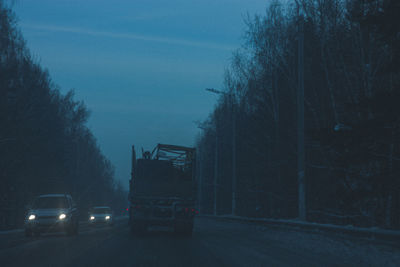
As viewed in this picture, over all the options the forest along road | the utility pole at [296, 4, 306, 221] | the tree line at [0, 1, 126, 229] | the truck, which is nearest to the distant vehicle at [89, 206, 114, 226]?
the tree line at [0, 1, 126, 229]

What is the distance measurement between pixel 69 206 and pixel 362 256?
15835 millimetres

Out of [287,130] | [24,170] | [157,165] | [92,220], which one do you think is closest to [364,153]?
[157,165]

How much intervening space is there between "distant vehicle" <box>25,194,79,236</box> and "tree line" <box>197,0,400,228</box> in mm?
11438

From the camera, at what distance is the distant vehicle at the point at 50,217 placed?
23.8m

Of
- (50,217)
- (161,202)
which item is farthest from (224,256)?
(50,217)

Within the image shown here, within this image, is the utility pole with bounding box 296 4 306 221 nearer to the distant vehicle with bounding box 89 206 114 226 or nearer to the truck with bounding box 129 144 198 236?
the truck with bounding box 129 144 198 236

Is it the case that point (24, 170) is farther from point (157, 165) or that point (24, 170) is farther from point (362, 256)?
point (362, 256)

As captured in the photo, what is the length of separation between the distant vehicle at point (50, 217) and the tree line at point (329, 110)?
450 inches

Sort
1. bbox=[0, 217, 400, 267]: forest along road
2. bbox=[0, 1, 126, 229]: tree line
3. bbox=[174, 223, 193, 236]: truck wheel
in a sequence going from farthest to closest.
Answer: bbox=[0, 1, 126, 229]: tree line → bbox=[174, 223, 193, 236]: truck wheel → bbox=[0, 217, 400, 267]: forest along road

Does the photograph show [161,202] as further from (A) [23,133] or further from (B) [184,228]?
(A) [23,133]

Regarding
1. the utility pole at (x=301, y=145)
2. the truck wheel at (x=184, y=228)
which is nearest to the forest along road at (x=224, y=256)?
the utility pole at (x=301, y=145)

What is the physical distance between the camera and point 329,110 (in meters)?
29.2

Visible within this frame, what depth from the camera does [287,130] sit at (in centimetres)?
3362

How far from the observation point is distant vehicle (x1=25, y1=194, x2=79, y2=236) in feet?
78.0
